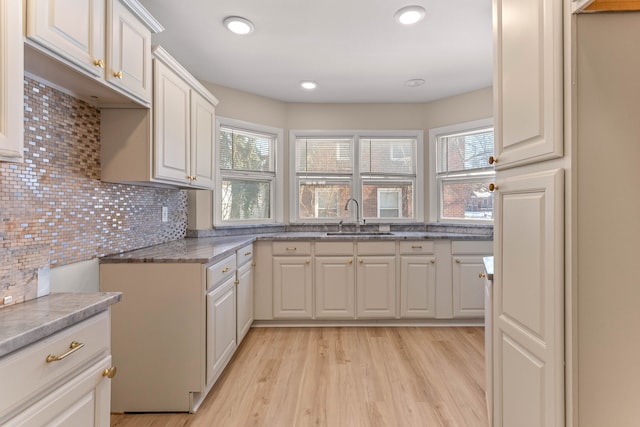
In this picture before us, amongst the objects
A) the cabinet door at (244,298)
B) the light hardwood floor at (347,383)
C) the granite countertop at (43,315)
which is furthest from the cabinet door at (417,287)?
the granite countertop at (43,315)

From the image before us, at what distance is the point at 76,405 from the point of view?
38.3 inches

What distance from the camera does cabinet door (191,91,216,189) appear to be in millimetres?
2359

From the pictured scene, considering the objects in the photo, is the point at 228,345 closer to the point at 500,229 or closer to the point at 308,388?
the point at 308,388

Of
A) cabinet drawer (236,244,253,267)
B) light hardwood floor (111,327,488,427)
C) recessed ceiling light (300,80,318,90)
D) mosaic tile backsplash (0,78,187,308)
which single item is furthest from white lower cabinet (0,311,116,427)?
recessed ceiling light (300,80,318,90)

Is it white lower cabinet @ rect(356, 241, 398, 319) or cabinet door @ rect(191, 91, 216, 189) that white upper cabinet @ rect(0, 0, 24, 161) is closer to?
cabinet door @ rect(191, 91, 216, 189)

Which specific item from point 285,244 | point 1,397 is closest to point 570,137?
point 1,397

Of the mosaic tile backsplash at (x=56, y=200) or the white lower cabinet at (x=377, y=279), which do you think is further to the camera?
the white lower cabinet at (x=377, y=279)

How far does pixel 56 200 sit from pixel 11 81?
2.48 ft

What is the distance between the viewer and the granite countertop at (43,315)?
80 cm

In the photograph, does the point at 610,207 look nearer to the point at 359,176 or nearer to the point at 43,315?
the point at 43,315

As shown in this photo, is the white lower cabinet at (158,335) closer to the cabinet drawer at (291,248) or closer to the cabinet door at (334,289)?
the cabinet drawer at (291,248)

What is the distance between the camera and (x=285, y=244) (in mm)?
3057

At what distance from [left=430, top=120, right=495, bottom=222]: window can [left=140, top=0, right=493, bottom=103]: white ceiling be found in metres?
0.46

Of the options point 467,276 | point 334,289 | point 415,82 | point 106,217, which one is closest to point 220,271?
point 106,217
